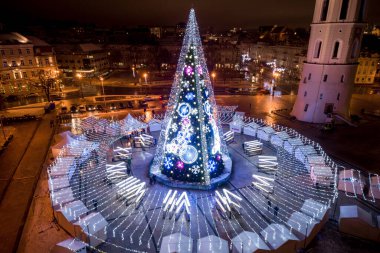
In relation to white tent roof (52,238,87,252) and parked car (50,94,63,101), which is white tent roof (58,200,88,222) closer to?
white tent roof (52,238,87,252)

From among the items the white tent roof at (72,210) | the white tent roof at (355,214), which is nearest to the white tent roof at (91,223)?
the white tent roof at (72,210)

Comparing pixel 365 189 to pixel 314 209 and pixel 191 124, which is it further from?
pixel 191 124

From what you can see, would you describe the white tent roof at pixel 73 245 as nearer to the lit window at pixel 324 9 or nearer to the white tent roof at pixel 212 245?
the white tent roof at pixel 212 245

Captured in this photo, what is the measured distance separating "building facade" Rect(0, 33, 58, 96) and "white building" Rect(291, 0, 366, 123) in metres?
43.0

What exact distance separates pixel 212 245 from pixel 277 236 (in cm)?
270

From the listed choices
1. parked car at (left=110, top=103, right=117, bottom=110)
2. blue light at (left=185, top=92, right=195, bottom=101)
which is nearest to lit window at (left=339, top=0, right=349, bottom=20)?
blue light at (left=185, top=92, right=195, bottom=101)

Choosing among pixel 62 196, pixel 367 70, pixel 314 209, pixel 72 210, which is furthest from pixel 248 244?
pixel 367 70

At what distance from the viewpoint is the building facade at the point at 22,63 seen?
4125 centimetres

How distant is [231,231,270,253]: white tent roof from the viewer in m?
9.61

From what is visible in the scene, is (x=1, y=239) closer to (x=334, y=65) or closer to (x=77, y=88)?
(x=334, y=65)

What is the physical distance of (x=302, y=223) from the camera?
1102cm

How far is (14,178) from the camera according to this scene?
16.9m

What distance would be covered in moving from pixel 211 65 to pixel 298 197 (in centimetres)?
6134

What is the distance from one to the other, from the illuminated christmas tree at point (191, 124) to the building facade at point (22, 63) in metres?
39.5
